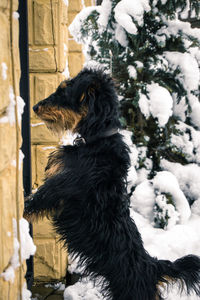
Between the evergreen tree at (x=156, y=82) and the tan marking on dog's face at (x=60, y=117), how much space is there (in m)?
1.97

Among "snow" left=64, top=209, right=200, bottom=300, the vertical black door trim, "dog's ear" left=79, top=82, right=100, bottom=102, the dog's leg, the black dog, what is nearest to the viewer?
the black dog

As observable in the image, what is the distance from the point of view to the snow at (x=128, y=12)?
353 cm

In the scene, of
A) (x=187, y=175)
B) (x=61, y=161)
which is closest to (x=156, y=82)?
(x=187, y=175)

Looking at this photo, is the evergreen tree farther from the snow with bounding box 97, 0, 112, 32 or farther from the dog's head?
the dog's head

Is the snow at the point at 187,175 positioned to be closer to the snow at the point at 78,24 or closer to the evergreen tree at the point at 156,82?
the evergreen tree at the point at 156,82

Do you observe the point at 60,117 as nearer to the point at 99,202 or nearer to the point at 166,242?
the point at 99,202

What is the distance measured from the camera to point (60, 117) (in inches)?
84.0

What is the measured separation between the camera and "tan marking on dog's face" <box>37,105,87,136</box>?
6.75 feet

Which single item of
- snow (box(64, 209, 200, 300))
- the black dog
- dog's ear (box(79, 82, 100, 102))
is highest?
dog's ear (box(79, 82, 100, 102))

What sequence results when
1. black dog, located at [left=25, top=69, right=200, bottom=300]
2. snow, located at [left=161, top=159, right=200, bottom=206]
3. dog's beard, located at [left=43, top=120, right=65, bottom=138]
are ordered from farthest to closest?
snow, located at [left=161, top=159, right=200, bottom=206] < dog's beard, located at [left=43, top=120, right=65, bottom=138] < black dog, located at [left=25, top=69, right=200, bottom=300]

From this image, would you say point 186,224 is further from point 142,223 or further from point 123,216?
point 123,216

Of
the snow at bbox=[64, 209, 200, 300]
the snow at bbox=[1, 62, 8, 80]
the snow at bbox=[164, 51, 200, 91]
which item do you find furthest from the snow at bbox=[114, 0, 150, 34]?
the snow at bbox=[1, 62, 8, 80]

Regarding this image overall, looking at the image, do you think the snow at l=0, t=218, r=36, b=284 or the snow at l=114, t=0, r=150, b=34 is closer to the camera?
the snow at l=0, t=218, r=36, b=284

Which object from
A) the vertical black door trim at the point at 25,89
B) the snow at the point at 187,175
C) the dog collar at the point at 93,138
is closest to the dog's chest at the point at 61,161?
the dog collar at the point at 93,138
